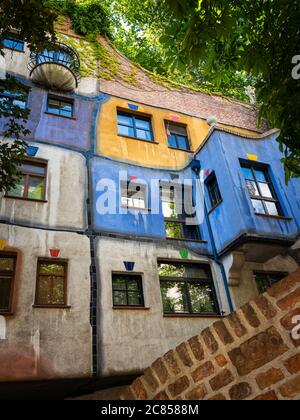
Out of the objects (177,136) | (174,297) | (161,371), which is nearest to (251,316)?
(161,371)

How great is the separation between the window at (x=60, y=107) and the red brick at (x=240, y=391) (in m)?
10.4

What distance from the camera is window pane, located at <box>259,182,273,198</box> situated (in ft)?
35.7

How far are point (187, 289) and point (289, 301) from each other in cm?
757

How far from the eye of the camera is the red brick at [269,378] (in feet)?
6.74

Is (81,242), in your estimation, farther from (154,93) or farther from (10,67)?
(154,93)

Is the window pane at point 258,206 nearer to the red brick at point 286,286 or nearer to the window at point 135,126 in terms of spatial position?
the window at point 135,126

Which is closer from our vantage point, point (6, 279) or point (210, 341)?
point (210, 341)

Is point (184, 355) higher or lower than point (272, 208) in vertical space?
lower

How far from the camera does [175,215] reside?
10953mm

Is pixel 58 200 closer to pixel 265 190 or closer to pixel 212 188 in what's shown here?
pixel 212 188

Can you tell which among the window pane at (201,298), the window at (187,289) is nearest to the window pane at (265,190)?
the window at (187,289)
